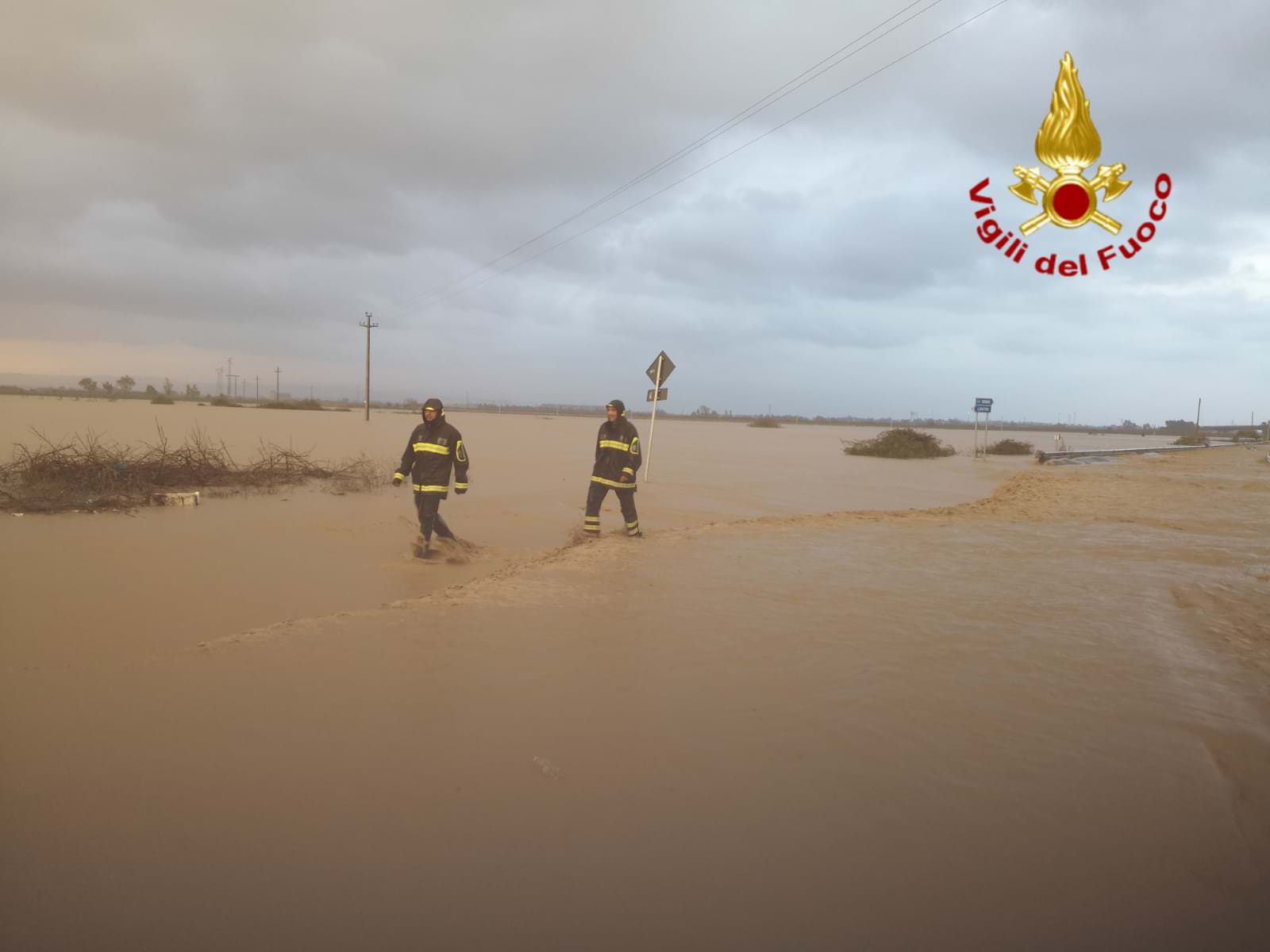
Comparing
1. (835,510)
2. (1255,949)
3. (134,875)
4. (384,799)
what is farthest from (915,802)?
(835,510)

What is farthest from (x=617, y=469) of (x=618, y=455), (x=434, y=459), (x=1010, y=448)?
(x=1010, y=448)

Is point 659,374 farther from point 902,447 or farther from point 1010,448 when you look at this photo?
point 1010,448

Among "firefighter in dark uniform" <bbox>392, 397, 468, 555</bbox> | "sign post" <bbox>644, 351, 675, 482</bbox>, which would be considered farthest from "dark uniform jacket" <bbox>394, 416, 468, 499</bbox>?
"sign post" <bbox>644, 351, 675, 482</bbox>

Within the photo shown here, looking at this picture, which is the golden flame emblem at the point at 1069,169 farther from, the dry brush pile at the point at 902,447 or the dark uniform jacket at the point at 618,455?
the dry brush pile at the point at 902,447

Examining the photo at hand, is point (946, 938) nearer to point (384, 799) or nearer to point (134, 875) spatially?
point (384, 799)

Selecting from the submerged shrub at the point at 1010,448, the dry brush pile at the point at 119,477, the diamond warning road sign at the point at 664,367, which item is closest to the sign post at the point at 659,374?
the diamond warning road sign at the point at 664,367

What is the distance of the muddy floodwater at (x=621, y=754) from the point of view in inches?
99.6

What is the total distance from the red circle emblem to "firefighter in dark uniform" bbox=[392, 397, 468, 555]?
20.2 ft

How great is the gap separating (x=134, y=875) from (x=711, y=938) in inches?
81.7

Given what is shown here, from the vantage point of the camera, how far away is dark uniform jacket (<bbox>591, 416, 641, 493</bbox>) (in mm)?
9477

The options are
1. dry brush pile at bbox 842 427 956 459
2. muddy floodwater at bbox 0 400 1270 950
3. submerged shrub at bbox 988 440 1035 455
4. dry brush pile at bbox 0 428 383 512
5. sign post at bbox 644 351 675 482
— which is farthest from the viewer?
submerged shrub at bbox 988 440 1035 455

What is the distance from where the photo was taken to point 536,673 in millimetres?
4648

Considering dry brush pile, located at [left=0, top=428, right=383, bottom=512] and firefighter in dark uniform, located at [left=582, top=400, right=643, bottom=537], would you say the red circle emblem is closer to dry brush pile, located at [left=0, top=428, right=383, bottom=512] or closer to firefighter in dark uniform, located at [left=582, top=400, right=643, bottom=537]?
firefighter in dark uniform, located at [left=582, top=400, right=643, bottom=537]

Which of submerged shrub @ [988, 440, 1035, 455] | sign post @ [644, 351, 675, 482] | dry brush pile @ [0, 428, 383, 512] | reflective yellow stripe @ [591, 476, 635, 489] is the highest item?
sign post @ [644, 351, 675, 482]
